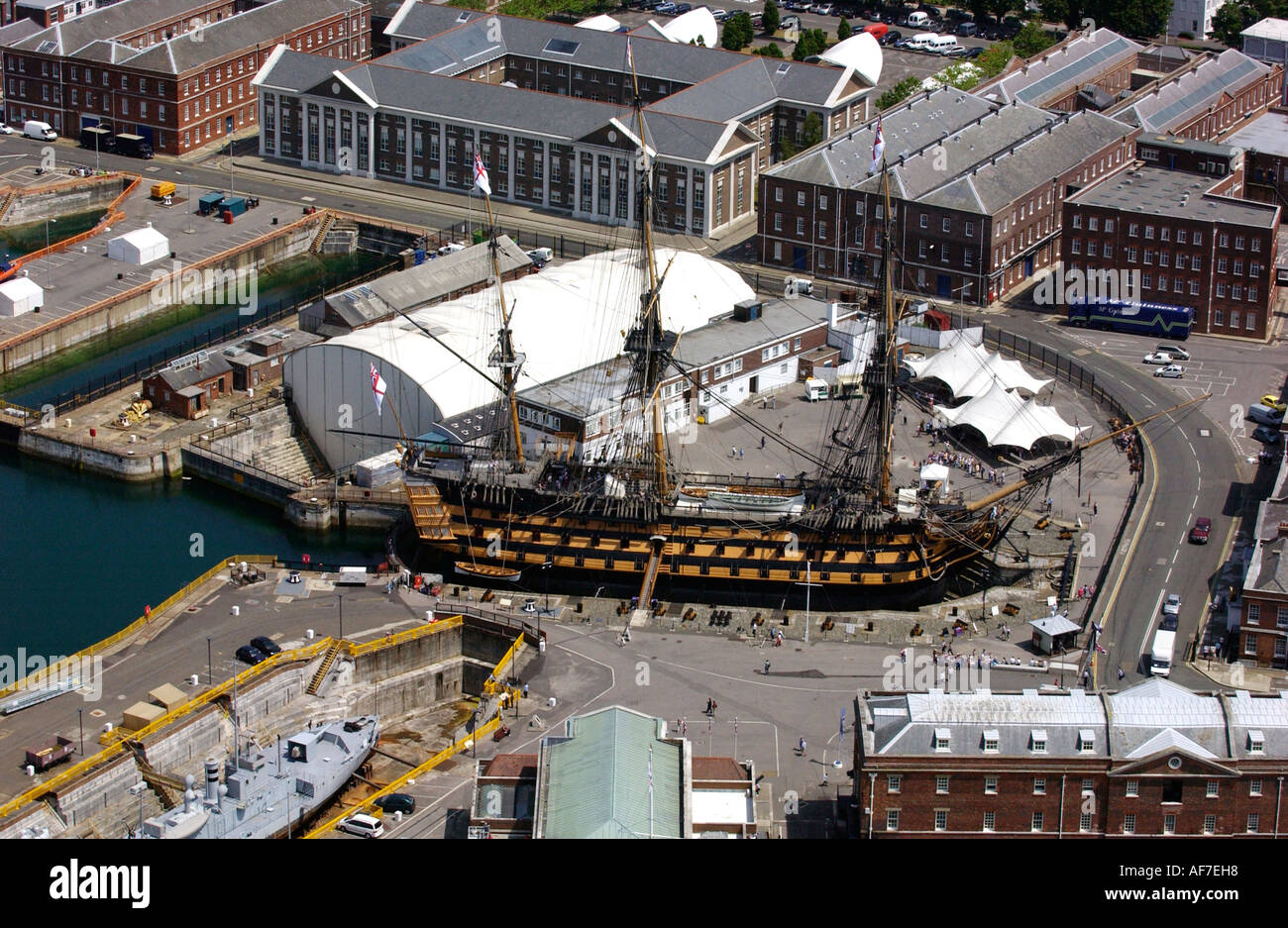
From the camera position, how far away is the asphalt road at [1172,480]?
8631 cm

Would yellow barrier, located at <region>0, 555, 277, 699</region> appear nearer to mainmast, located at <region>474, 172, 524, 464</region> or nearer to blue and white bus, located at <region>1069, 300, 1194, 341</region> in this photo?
mainmast, located at <region>474, 172, 524, 464</region>

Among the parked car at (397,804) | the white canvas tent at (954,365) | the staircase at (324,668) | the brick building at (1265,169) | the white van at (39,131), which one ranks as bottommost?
the staircase at (324,668)

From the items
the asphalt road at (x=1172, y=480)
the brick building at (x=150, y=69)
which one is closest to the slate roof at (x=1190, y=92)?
the asphalt road at (x=1172, y=480)

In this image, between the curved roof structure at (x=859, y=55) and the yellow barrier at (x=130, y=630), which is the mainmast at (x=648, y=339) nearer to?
the yellow barrier at (x=130, y=630)

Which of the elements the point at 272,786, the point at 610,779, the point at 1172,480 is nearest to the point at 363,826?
the point at 272,786

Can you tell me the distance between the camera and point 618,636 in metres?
86.4

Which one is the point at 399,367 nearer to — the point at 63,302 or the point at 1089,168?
the point at 63,302

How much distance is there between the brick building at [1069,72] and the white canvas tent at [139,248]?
62221 millimetres

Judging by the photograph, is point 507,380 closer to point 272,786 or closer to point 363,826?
point 272,786

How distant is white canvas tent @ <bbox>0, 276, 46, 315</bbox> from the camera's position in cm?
12356

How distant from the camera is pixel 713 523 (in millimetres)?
91312

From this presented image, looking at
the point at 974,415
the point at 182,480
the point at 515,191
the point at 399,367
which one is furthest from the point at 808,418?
the point at 515,191

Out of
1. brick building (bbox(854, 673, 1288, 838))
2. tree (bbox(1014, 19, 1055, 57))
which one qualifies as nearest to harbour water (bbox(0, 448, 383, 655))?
brick building (bbox(854, 673, 1288, 838))

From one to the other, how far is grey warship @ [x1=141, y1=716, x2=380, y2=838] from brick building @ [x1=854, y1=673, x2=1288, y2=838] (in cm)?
2054
